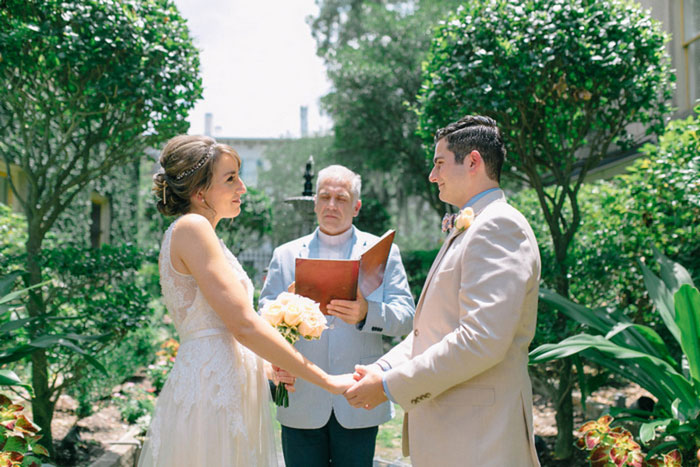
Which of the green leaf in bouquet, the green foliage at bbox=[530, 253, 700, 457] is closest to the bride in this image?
the green leaf in bouquet

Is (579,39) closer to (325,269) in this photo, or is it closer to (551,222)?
(551,222)

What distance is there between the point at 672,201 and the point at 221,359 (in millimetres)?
3782

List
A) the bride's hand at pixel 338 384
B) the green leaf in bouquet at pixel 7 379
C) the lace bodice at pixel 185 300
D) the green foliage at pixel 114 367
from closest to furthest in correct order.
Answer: the lace bodice at pixel 185 300
the bride's hand at pixel 338 384
the green leaf in bouquet at pixel 7 379
the green foliage at pixel 114 367

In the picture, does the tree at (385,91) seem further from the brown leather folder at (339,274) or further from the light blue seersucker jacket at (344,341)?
the brown leather folder at (339,274)

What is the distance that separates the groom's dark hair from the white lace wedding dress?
1034 millimetres

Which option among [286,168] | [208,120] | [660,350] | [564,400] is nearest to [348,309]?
[660,350]

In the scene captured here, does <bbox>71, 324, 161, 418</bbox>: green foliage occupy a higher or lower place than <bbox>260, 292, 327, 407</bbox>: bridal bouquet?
lower

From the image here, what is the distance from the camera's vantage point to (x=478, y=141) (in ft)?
6.88

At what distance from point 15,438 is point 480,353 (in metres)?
2.42

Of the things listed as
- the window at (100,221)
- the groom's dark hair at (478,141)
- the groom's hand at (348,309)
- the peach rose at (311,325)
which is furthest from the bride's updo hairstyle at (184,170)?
the window at (100,221)

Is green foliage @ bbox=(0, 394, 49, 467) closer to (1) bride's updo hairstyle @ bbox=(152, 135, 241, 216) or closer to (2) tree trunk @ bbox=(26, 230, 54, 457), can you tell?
(2) tree trunk @ bbox=(26, 230, 54, 457)

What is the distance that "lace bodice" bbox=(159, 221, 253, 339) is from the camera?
2176mm

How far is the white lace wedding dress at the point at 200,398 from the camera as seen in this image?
7.00 feet

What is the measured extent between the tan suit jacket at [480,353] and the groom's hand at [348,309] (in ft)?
2.02
